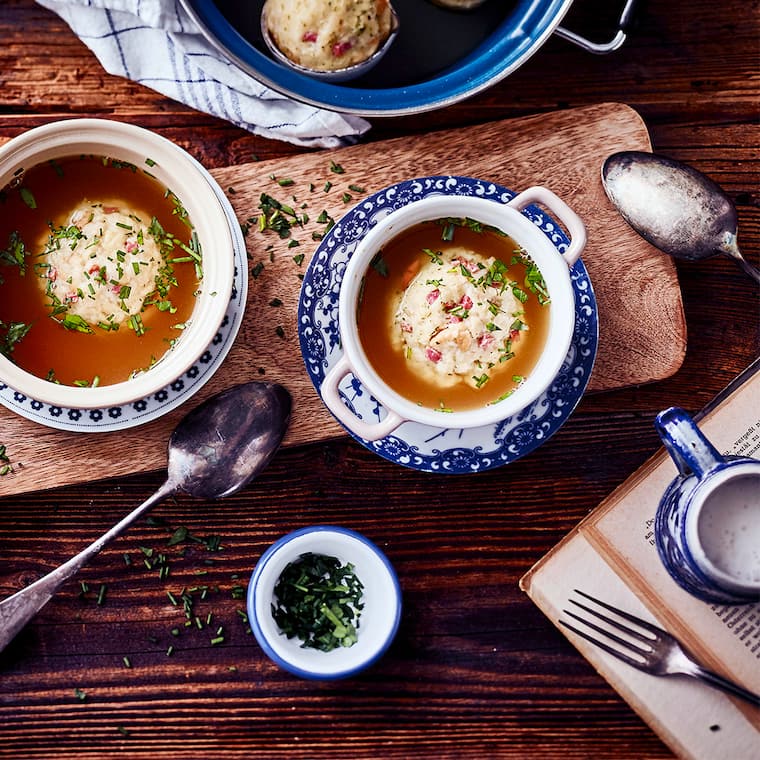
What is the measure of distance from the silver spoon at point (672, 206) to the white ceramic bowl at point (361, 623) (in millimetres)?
904

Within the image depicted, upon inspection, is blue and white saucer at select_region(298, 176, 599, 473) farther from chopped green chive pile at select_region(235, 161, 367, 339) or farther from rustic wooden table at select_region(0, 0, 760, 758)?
rustic wooden table at select_region(0, 0, 760, 758)

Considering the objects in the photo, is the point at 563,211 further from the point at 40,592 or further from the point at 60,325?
the point at 40,592

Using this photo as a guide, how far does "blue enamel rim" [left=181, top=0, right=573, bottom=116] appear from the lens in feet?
5.17

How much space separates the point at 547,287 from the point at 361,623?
0.82 metres

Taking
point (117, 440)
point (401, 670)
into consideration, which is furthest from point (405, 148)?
point (401, 670)

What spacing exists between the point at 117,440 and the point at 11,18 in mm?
983

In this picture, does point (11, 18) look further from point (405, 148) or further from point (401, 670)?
point (401, 670)

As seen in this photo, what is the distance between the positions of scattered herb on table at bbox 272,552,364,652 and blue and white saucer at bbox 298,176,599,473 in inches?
12.6

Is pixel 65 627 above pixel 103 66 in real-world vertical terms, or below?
below

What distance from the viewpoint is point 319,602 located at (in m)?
1.74

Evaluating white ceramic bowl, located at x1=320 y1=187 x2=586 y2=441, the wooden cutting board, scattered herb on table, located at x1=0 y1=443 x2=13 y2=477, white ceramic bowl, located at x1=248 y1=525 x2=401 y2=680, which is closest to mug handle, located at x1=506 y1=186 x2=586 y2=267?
white ceramic bowl, located at x1=320 y1=187 x2=586 y2=441

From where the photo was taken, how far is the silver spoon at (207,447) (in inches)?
66.0

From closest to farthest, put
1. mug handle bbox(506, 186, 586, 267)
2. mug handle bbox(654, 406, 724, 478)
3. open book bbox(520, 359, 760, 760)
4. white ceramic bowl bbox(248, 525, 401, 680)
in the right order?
mug handle bbox(506, 186, 586, 267) < mug handle bbox(654, 406, 724, 478) < white ceramic bowl bbox(248, 525, 401, 680) < open book bbox(520, 359, 760, 760)

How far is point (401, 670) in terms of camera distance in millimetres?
1843
